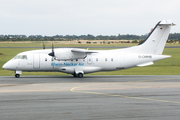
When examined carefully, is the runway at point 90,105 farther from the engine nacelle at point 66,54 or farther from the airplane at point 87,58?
the airplane at point 87,58

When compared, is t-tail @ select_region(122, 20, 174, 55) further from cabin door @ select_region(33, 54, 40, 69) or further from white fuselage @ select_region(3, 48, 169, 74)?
cabin door @ select_region(33, 54, 40, 69)

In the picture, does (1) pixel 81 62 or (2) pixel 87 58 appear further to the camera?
(2) pixel 87 58

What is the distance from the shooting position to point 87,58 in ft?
102

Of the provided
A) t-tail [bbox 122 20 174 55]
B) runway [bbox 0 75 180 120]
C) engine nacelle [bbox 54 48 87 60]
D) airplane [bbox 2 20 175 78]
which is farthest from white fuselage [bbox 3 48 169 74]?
runway [bbox 0 75 180 120]

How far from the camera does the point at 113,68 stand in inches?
1243

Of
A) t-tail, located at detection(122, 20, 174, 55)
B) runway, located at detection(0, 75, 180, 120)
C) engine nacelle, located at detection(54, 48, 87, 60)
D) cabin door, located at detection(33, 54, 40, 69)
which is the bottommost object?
runway, located at detection(0, 75, 180, 120)

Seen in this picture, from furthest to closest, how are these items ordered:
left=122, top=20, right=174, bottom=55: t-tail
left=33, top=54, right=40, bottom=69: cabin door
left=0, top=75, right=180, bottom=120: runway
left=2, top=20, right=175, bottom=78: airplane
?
left=122, top=20, right=174, bottom=55: t-tail → left=33, top=54, right=40, bottom=69: cabin door → left=2, top=20, right=175, bottom=78: airplane → left=0, top=75, right=180, bottom=120: runway

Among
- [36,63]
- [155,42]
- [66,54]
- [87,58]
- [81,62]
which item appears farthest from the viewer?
[155,42]

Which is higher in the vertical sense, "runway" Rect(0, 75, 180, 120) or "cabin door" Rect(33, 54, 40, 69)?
"cabin door" Rect(33, 54, 40, 69)

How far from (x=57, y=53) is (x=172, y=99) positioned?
16235 mm

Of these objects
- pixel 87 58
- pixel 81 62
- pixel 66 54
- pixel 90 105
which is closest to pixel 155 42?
pixel 87 58

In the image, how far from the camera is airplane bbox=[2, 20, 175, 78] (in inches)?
1182

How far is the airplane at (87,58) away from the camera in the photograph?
30031mm

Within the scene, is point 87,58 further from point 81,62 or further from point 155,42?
point 155,42
